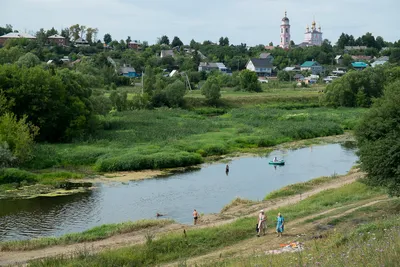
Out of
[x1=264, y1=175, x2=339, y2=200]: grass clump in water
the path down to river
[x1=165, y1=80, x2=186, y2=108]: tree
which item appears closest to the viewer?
the path down to river

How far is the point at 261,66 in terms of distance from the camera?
145625mm

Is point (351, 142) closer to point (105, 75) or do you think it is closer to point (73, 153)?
point (73, 153)

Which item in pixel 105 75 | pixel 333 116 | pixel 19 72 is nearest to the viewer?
pixel 19 72

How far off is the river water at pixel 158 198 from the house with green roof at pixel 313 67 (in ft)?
346

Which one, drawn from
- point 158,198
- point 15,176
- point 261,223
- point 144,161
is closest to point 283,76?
point 144,161

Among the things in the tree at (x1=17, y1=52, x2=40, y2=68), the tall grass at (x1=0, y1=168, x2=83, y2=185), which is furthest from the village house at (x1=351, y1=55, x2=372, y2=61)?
the tall grass at (x1=0, y1=168, x2=83, y2=185)

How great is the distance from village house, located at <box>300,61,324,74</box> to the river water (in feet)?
346

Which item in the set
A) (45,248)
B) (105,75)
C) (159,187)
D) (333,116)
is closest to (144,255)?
(45,248)

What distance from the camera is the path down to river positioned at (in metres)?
23.4

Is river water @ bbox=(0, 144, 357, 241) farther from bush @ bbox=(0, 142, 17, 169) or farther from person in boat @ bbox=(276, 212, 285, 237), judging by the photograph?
person in boat @ bbox=(276, 212, 285, 237)

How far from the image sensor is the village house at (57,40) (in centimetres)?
14924

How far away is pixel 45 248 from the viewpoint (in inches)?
979

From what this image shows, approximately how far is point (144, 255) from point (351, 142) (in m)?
45.0

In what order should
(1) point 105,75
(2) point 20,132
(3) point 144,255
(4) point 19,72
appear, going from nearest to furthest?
(3) point 144,255 → (2) point 20,132 → (4) point 19,72 → (1) point 105,75
